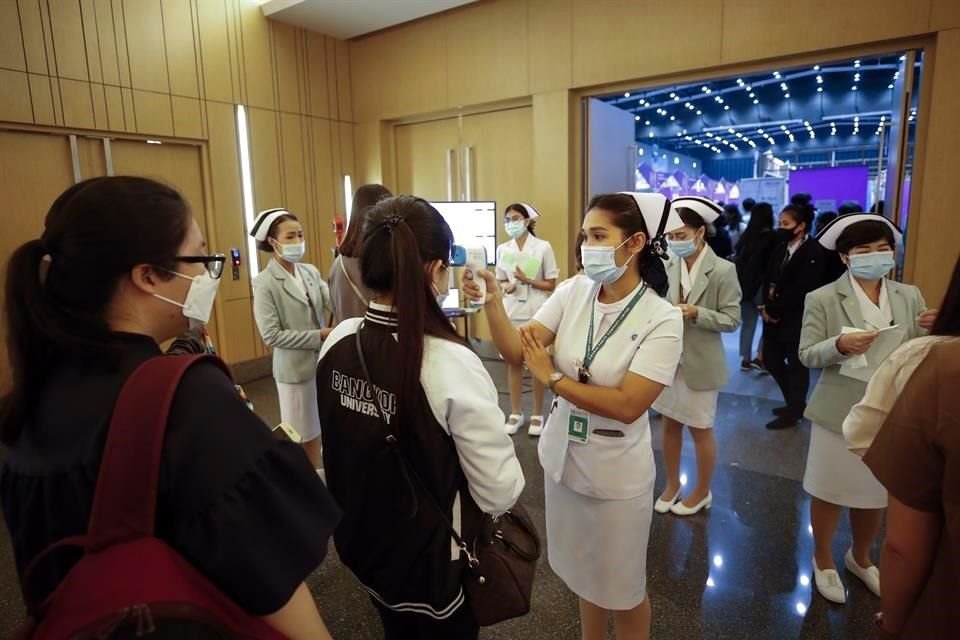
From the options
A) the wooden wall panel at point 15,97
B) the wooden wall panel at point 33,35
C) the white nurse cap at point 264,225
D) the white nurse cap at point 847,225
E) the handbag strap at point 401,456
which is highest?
the wooden wall panel at point 33,35

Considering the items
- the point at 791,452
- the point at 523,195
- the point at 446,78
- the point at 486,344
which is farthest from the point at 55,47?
the point at 791,452

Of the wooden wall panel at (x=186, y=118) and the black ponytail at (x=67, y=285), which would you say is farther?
the wooden wall panel at (x=186, y=118)

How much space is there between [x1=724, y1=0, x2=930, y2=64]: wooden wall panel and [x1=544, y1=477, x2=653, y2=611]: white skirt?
3.85 m

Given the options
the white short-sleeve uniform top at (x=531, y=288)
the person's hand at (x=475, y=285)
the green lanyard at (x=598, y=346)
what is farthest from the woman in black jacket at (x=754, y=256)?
the person's hand at (x=475, y=285)

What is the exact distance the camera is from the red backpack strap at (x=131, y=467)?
2.33ft

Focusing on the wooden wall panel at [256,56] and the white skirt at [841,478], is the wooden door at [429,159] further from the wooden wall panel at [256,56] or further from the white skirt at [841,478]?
Answer: the white skirt at [841,478]

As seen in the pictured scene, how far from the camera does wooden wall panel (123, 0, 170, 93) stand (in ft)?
15.3

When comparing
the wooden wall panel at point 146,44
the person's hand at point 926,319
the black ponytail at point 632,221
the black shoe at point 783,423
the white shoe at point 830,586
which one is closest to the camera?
the black ponytail at point 632,221

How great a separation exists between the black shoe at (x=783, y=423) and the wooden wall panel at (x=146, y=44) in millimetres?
5760

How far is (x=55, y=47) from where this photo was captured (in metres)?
4.27

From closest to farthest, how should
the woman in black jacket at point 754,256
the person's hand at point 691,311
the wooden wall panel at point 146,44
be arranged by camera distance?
the person's hand at point 691,311 → the wooden wall panel at point 146,44 → the woman in black jacket at point 754,256

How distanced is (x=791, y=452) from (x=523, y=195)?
11.3 feet

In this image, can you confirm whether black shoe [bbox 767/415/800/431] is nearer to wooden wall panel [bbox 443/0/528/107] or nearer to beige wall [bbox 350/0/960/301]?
beige wall [bbox 350/0/960/301]

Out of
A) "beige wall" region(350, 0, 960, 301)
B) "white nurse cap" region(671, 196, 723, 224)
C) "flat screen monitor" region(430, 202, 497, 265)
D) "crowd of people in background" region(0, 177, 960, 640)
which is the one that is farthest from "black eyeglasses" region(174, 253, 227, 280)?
"beige wall" region(350, 0, 960, 301)
